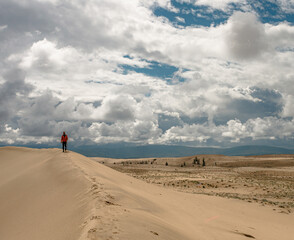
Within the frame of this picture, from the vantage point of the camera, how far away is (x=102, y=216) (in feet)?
20.3

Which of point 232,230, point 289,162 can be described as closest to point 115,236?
point 232,230

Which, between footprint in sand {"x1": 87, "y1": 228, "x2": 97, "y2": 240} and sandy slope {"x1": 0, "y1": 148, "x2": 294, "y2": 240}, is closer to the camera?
footprint in sand {"x1": 87, "y1": 228, "x2": 97, "y2": 240}

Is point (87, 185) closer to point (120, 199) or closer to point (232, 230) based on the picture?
point (120, 199)

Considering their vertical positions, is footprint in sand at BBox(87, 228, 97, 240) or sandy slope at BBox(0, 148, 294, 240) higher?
footprint in sand at BBox(87, 228, 97, 240)

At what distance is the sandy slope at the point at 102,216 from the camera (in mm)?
5891

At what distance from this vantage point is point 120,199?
8758 millimetres

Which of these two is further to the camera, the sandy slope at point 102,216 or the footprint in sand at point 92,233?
the sandy slope at point 102,216

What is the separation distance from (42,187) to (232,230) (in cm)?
839

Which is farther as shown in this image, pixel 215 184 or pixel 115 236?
pixel 215 184

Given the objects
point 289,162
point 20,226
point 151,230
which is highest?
point 151,230

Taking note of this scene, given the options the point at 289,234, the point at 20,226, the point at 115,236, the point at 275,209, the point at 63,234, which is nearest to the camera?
the point at 115,236

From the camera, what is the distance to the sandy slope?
5.89m

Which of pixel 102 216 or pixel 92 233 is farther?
pixel 102 216

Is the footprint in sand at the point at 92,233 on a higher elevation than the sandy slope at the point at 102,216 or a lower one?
higher
